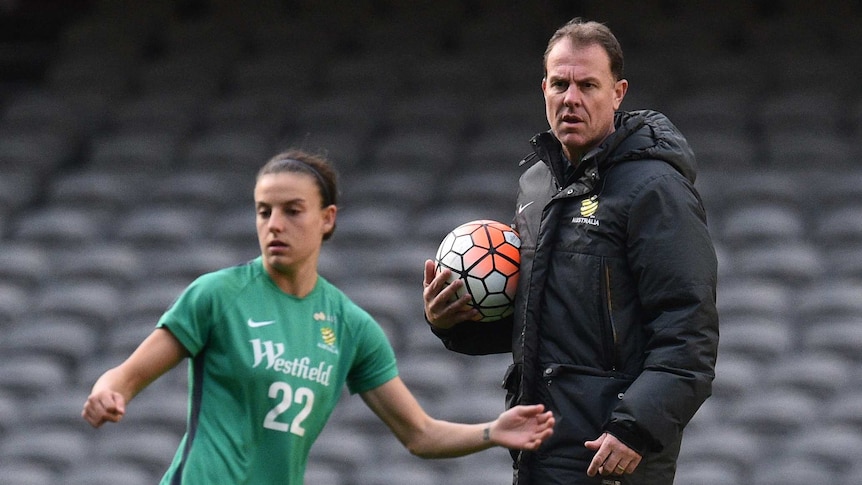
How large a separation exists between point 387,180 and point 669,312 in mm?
5000

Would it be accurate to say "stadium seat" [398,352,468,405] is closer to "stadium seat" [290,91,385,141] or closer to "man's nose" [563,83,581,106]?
"stadium seat" [290,91,385,141]

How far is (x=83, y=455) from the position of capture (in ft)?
21.9

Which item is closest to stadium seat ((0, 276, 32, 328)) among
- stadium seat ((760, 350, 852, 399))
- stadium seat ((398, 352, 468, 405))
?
stadium seat ((398, 352, 468, 405))

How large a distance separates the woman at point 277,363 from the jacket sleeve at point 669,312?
0.28 meters

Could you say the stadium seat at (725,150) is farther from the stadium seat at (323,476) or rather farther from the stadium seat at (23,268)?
the stadium seat at (23,268)

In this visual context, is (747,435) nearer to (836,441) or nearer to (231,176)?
(836,441)

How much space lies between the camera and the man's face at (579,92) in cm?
320

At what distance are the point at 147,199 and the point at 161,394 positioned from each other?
1.72 meters

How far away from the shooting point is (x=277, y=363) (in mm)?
3383

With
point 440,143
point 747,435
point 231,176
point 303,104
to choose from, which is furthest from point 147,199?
point 747,435

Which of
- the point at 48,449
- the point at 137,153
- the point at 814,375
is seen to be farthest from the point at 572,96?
the point at 137,153

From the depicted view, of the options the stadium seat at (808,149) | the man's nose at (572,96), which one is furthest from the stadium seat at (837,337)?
the man's nose at (572,96)

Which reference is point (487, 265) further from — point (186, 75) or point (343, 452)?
point (186, 75)

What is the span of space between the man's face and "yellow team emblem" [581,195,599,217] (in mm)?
155
